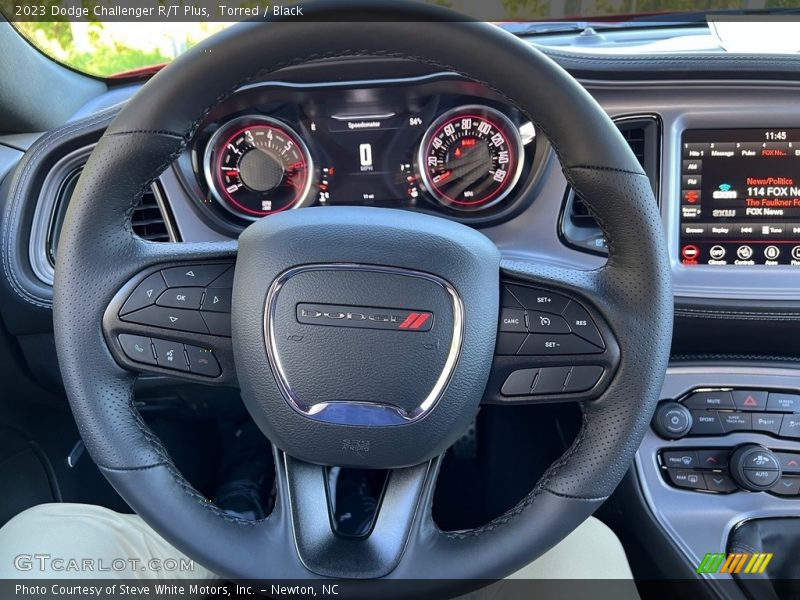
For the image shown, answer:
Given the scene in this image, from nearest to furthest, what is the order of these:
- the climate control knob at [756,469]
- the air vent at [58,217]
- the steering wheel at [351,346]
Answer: the steering wheel at [351,346] < the climate control knob at [756,469] < the air vent at [58,217]

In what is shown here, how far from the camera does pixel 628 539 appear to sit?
1.61m

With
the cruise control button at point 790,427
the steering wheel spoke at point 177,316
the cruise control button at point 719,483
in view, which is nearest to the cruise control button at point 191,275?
the steering wheel spoke at point 177,316

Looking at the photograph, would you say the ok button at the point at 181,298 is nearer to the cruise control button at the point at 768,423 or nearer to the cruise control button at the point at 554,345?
the cruise control button at the point at 554,345

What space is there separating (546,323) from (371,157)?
66cm

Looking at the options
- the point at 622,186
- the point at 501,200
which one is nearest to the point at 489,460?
the point at 501,200

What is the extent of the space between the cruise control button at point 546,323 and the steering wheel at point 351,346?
0.10 feet

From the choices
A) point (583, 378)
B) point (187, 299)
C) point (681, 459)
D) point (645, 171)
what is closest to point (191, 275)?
point (187, 299)

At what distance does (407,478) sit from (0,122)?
51.7 inches

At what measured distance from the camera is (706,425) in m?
1.53

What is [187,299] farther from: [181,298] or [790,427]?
[790,427]

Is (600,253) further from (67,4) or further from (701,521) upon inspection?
(67,4)

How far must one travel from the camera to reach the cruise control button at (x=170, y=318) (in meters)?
1.01

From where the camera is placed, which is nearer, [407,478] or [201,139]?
[407,478]

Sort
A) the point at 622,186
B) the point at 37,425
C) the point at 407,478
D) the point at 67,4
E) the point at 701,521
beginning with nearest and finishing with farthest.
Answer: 1. the point at 622,186
2. the point at 407,478
3. the point at 701,521
4. the point at 67,4
5. the point at 37,425
